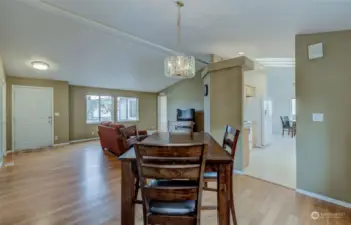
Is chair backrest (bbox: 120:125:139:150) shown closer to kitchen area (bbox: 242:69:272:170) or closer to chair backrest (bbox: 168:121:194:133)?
chair backrest (bbox: 168:121:194:133)

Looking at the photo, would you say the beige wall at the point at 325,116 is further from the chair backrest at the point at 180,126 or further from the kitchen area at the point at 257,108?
the kitchen area at the point at 257,108

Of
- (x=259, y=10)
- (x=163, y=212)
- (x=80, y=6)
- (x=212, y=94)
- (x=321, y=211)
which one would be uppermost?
(x=80, y=6)

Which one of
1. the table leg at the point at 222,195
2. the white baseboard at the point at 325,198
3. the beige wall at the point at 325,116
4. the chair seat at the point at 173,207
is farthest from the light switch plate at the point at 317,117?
the chair seat at the point at 173,207

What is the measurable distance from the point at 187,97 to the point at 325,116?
6795 millimetres

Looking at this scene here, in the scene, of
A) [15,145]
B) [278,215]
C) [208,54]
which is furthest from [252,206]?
[15,145]

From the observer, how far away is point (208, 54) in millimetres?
5160

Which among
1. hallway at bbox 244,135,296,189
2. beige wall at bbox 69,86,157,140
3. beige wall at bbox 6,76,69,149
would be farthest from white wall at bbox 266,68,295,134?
beige wall at bbox 6,76,69,149

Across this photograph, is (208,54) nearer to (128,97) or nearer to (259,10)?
(259,10)

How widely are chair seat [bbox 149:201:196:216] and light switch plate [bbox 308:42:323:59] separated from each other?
A: 2.67 metres

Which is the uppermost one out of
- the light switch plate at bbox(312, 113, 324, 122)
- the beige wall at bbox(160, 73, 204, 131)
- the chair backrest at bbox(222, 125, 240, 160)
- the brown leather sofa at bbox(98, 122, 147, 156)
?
the beige wall at bbox(160, 73, 204, 131)

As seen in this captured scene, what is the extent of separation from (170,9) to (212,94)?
213cm

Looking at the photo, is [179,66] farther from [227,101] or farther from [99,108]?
[99,108]

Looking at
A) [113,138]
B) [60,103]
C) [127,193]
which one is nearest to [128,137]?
[127,193]

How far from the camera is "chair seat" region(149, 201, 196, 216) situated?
4.57 feet
